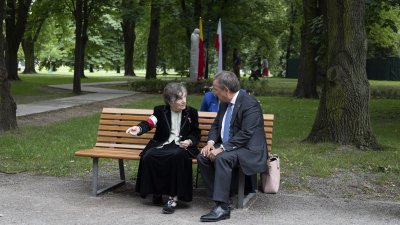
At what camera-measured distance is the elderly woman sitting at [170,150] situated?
5867 millimetres

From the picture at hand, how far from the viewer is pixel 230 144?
578 centimetres

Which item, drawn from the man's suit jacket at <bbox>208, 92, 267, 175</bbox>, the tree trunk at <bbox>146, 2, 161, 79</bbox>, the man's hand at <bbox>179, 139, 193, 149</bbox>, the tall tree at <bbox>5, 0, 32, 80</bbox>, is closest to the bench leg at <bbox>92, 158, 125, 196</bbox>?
the man's hand at <bbox>179, 139, 193, 149</bbox>

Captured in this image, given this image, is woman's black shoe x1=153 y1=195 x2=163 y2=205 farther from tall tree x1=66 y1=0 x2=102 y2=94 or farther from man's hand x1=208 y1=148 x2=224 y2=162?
tall tree x1=66 y1=0 x2=102 y2=94

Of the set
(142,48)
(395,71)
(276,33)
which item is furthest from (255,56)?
(276,33)

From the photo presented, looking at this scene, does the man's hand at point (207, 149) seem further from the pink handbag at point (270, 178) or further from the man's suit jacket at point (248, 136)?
the pink handbag at point (270, 178)

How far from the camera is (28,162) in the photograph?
27.1 ft

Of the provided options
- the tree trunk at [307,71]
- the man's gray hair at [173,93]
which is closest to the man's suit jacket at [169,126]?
the man's gray hair at [173,93]

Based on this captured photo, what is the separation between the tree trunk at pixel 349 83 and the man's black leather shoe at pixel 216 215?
4273 millimetres

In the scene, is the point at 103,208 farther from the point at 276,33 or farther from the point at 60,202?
the point at 276,33

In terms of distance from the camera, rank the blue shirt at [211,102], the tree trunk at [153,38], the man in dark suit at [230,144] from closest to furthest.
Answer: the man in dark suit at [230,144], the blue shirt at [211,102], the tree trunk at [153,38]

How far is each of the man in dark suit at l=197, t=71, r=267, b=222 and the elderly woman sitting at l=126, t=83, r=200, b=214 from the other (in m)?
0.21

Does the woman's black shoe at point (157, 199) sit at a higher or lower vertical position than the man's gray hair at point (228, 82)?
lower

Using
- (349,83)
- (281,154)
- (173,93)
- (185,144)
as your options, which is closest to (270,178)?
(185,144)

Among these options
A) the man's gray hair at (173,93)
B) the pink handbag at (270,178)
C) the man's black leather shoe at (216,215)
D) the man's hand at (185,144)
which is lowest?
the man's black leather shoe at (216,215)
